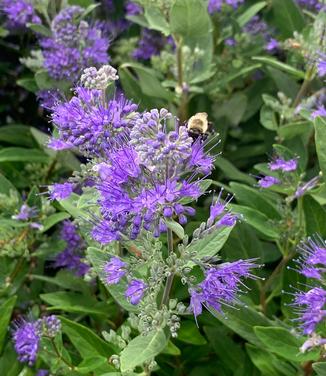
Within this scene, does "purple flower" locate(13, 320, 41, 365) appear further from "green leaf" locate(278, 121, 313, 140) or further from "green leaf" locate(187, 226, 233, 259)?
"green leaf" locate(278, 121, 313, 140)

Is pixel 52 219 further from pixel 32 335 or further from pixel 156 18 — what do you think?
pixel 156 18

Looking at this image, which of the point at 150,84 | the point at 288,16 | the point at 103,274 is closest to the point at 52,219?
the point at 103,274

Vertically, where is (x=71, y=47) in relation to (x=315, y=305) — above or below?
above

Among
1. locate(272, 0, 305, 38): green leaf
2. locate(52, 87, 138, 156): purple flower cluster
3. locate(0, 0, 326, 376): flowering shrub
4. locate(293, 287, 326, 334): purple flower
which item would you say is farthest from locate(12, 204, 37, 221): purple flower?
locate(272, 0, 305, 38): green leaf

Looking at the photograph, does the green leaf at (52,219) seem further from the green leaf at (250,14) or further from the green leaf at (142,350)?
the green leaf at (250,14)

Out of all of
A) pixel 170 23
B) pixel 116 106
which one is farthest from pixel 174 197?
pixel 170 23

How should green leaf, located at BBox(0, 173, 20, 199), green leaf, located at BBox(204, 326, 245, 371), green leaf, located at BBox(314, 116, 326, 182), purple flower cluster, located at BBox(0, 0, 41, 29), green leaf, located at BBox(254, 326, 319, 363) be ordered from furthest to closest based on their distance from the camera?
purple flower cluster, located at BBox(0, 0, 41, 29) < green leaf, located at BBox(0, 173, 20, 199) < green leaf, located at BBox(204, 326, 245, 371) < green leaf, located at BBox(254, 326, 319, 363) < green leaf, located at BBox(314, 116, 326, 182)

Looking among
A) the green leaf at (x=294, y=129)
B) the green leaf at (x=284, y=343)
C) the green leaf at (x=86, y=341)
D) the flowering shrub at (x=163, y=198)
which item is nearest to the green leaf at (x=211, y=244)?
the flowering shrub at (x=163, y=198)
